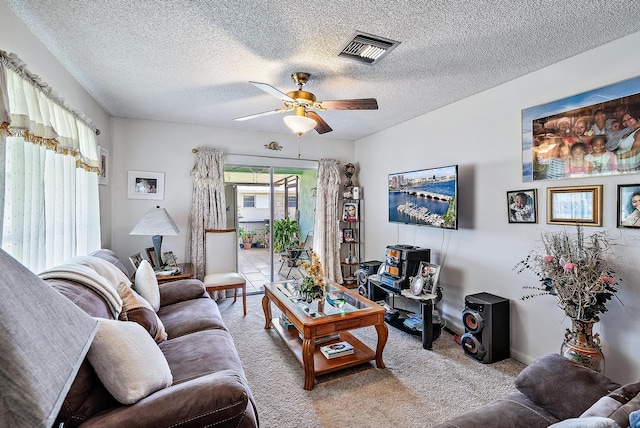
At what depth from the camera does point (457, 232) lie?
3281 millimetres

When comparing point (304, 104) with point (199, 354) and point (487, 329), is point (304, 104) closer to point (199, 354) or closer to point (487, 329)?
point (199, 354)

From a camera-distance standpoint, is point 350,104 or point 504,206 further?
point 504,206

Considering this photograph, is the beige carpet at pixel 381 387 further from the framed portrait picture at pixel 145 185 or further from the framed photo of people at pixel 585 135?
the framed portrait picture at pixel 145 185

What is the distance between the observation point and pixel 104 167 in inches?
138

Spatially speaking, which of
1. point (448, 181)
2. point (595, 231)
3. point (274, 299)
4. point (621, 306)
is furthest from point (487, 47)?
point (274, 299)

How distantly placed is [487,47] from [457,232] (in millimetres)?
1843

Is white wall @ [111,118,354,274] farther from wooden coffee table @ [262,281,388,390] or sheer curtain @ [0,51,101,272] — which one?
wooden coffee table @ [262,281,388,390]

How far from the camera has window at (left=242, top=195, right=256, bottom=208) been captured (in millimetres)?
4773

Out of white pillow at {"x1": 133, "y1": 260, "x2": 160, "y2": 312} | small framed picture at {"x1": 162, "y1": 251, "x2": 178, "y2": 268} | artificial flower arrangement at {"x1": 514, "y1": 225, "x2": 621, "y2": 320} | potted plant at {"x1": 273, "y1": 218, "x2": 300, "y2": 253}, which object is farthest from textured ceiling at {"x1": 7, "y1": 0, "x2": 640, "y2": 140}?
potted plant at {"x1": 273, "y1": 218, "x2": 300, "y2": 253}

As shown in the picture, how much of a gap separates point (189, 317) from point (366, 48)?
8.12ft

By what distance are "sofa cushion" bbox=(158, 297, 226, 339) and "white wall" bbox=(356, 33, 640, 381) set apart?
2.55 meters

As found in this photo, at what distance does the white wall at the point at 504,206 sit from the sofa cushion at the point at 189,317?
2.55 m

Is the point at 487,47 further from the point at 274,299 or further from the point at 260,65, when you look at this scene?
the point at 274,299

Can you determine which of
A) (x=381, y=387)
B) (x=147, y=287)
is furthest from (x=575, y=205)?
(x=147, y=287)
